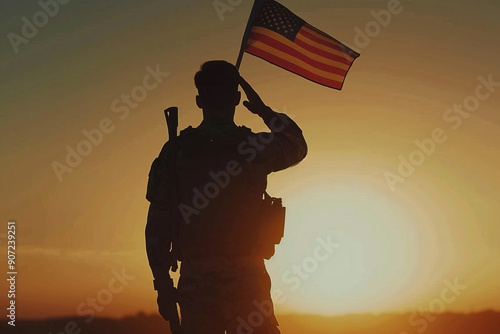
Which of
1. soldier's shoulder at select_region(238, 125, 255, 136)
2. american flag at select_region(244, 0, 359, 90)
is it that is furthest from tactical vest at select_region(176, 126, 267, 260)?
american flag at select_region(244, 0, 359, 90)

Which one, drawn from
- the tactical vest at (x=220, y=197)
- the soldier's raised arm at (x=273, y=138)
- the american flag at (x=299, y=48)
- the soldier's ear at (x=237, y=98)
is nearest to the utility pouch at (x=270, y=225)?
the tactical vest at (x=220, y=197)

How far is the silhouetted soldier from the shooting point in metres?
7.79

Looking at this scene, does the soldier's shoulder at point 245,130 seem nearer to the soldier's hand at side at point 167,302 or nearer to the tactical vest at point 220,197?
the tactical vest at point 220,197

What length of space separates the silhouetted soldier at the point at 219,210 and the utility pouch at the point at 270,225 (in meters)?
0.05

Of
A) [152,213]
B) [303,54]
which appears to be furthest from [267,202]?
[303,54]

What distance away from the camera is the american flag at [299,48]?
11.9m

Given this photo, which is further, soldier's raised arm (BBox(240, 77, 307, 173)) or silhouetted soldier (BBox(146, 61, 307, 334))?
soldier's raised arm (BBox(240, 77, 307, 173))

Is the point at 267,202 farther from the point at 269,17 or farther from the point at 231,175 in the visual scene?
the point at 269,17

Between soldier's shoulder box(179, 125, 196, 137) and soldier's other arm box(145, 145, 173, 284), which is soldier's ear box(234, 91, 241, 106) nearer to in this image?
soldier's shoulder box(179, 125, 196, 137)

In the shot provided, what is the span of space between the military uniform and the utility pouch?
5cm

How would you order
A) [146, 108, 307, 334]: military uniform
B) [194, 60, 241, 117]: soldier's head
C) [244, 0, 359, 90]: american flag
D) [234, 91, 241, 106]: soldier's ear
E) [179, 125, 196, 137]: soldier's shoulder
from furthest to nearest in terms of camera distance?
[244, 0, 359, 90]: american flag
[179, 125, 196, 137]: soldier's shoulder
[234, 91, 241, 106]: soldier's ear
[194, 60, 241, 117]: soldier's head
[146, 108, 307, 334]: military uniform

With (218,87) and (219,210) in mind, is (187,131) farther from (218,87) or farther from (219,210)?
(219,210)

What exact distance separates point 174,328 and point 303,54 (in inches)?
201

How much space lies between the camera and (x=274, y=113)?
797 centimetres
